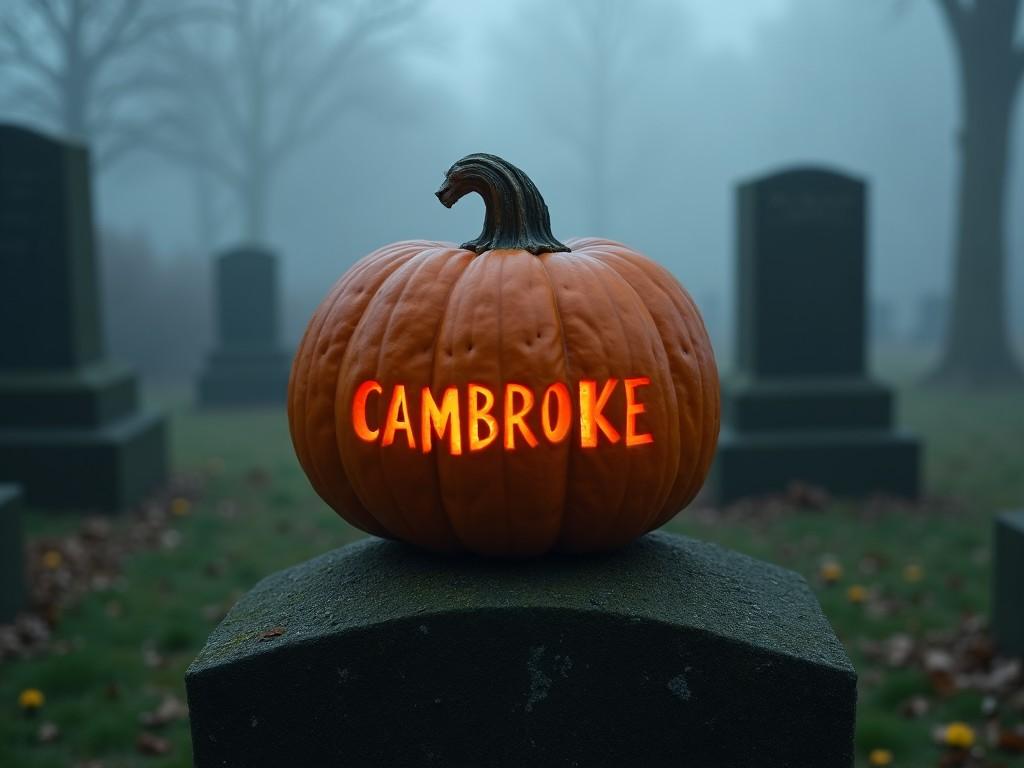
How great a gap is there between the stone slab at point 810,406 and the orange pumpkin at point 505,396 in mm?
5758

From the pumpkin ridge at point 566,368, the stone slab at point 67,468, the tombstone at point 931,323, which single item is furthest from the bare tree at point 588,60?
the pumpkin ridge at point 566,368

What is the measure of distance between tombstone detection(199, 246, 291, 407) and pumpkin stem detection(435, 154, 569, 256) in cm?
1381

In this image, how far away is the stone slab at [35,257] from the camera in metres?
7.76

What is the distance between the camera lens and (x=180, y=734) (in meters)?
3.90

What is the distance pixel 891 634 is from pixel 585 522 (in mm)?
3059

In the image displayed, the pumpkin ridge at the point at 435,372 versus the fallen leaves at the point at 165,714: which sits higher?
the pumpkin ridge at the point at 435,372

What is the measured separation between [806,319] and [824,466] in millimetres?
1249

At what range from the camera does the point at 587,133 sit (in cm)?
5556

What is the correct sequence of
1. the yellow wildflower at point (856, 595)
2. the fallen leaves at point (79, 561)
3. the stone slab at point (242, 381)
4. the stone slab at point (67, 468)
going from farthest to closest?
the stone slab at point (242, 381) < the stone slab at point (67, 468) < the yellow wildflower at point (856, 595) < the fallen leaves at point (79, 561)

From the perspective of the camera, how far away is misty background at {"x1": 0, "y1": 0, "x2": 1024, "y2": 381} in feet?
118

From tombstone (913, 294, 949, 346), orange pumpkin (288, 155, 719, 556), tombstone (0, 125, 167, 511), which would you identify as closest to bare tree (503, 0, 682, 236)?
tombstone (913, 294, 949, 346)

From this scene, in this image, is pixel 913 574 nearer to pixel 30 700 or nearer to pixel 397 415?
pixel 397 415

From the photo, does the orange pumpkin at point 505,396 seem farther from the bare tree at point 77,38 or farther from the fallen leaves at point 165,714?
the bare tree at point 77,38

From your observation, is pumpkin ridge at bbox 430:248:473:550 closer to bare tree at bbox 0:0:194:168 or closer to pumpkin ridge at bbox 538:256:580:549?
pumpkin ridge at bbox 538:256:580:549
